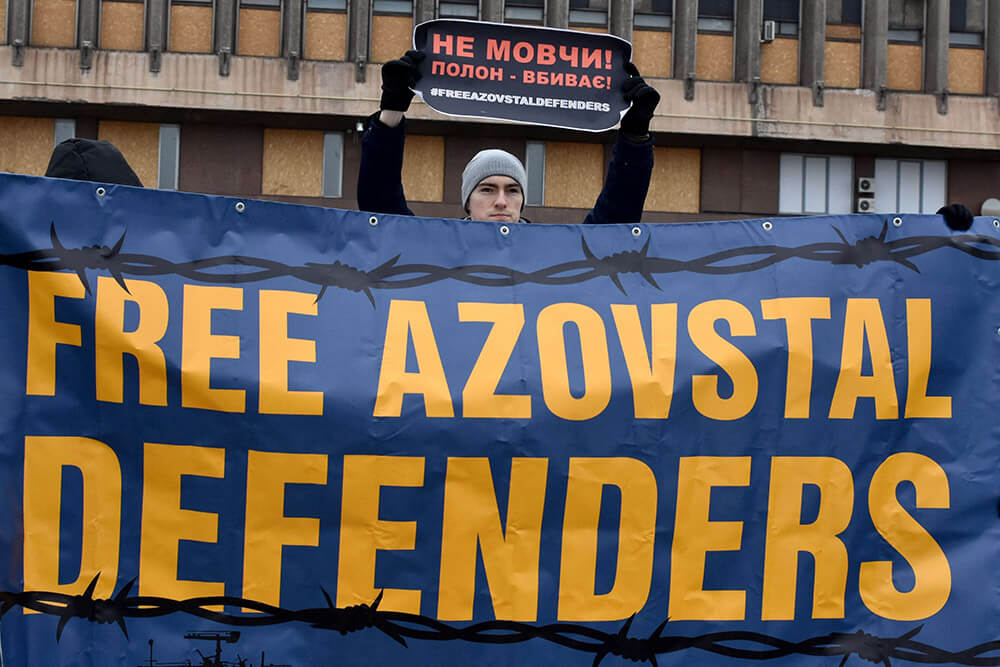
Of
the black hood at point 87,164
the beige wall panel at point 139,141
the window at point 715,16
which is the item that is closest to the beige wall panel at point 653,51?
the window at point 715,16

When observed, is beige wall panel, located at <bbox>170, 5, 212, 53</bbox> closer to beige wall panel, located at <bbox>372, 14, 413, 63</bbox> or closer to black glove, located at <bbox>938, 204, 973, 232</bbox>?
beige wall panel, located at <bbox>372, 14, 413, 63</bbox>

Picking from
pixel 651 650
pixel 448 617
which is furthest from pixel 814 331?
pixel 448 617

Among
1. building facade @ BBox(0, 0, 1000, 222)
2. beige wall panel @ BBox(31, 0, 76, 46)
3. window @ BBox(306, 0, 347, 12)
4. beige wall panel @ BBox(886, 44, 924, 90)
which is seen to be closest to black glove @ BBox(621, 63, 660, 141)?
building facade @ BBox(0, 0, 1000, 222)

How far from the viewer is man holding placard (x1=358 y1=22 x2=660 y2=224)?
2.89m

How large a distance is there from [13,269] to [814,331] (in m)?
2.01

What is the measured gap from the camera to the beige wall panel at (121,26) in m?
19.1

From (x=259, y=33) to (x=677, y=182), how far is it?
8.00 m

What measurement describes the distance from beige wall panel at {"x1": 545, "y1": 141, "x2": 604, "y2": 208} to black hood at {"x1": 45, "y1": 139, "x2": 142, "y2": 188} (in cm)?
1688

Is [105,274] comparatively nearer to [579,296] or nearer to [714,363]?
[579,296]

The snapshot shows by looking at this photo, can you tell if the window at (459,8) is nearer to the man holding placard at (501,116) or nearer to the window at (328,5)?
the window at (328,5)

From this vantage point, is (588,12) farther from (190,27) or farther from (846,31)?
(190,27)

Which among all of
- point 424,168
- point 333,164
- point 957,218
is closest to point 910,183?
point 424,168

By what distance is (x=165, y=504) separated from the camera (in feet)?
8.50

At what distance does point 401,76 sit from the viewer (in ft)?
9.40
